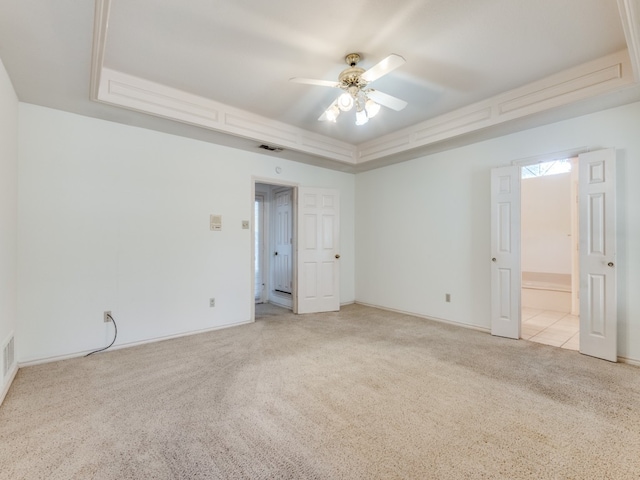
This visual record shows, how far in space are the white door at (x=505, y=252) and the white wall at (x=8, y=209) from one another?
487 centimetres

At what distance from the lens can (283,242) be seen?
19.4 ft

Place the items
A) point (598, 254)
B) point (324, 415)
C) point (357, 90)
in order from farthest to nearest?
point (598, 254) < point (357, 90) < point (324, 415)

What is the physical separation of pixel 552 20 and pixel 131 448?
397cm

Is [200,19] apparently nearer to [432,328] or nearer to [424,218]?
[424,218]

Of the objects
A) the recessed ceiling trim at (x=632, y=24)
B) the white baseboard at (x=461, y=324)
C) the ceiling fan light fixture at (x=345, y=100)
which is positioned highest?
the recessed ceiling trim at (x=632, y=24)

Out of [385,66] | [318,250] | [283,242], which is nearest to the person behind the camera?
[385,66]

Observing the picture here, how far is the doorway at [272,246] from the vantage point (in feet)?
19.0

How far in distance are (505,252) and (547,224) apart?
2.80 metres

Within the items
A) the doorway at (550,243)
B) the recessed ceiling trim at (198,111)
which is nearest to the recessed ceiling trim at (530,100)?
the recessed ceiling trim at (198,111)

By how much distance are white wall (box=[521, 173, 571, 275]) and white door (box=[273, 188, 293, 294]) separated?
4451 millimetres

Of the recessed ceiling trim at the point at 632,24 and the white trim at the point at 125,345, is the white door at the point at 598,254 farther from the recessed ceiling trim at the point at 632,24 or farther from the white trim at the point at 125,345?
the white trim at the point at 125,345

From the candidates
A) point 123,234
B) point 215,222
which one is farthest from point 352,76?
point 123,234

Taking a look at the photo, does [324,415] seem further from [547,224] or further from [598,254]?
[547,224]

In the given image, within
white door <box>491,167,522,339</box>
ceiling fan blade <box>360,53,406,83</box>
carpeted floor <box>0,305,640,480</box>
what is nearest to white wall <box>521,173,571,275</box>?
white door <box>491,167,522,339</box>
